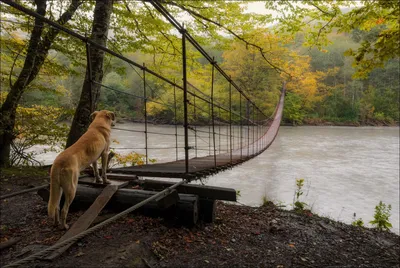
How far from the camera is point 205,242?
2021 millimetres

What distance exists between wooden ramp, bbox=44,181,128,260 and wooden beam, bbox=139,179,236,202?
10.1 inches

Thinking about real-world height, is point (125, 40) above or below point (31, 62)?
above

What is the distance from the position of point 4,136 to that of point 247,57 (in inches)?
654

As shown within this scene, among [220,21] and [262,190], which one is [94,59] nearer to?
[220,21]

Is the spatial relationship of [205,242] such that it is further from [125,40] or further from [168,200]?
[125,40]

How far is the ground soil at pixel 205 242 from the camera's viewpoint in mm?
1659

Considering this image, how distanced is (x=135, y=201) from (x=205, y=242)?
643 mm

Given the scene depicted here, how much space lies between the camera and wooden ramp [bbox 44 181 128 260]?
1.53 metres

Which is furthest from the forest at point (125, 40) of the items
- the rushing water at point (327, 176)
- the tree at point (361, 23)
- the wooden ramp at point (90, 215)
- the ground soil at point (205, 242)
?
the rushing water at point (327, 176)

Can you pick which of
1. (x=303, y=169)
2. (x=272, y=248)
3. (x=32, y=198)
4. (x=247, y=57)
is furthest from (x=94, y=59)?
(x=247, y=57)

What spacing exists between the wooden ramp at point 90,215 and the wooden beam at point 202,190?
0.26 m

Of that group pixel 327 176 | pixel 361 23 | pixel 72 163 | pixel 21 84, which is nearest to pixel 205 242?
pixel 72 163

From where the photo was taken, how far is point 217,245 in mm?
2029

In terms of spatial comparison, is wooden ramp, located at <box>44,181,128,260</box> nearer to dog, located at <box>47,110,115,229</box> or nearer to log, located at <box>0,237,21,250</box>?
dog, located at <box>47,110,115,229</box>
